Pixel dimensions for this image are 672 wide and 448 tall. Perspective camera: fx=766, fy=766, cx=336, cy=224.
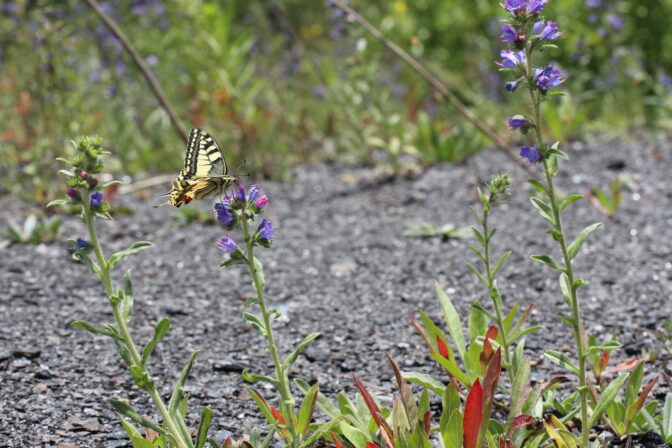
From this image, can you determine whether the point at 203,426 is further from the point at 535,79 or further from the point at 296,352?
the point at 535,79

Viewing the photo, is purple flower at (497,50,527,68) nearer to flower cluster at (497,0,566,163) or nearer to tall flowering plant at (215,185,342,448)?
flower cluster at (497,0,566,163)

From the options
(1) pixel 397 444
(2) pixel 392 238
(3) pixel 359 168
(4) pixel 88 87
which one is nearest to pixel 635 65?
(3) pixel 359 168

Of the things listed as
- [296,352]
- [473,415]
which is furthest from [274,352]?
[473,415]

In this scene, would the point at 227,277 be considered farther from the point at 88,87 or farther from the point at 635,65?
the point at 635,65

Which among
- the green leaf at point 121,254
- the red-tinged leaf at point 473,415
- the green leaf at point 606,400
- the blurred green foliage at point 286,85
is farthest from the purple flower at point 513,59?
the blurred green foliage at point 286,85

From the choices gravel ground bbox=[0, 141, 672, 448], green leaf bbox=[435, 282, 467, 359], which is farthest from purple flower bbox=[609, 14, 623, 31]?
green leaf bbox=[435, 282, 467, 359]

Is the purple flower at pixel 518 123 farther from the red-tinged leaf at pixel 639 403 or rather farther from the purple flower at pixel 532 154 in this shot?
the red-tinged leaf at pixel 639 403
